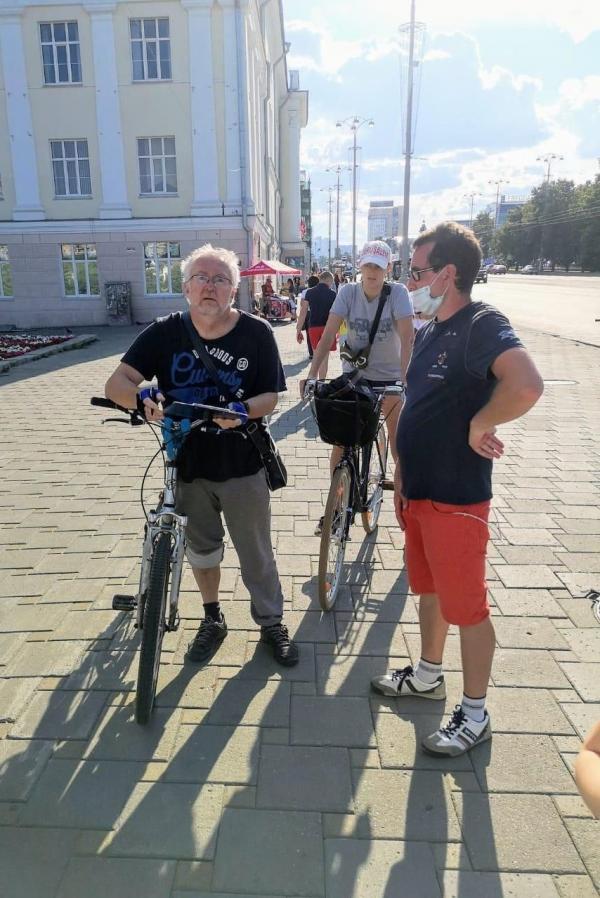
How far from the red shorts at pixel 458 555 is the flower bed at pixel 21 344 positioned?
44.1 ft

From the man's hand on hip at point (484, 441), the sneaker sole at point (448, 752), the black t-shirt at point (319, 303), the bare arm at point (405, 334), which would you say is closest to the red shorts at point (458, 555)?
the man's hand on hip at point (484, 441)

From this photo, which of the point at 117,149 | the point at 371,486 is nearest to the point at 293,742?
the point at 371,486

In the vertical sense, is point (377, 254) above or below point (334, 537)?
above

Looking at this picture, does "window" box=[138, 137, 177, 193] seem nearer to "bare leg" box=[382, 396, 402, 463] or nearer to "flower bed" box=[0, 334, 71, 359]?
"flower bed" box=[0, 334, 71, 359]

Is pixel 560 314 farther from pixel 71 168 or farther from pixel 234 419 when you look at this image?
pixel 234 419

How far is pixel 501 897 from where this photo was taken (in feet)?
6.40

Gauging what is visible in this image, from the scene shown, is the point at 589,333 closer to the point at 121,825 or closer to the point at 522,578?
the point at 522,578

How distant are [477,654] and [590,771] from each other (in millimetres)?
1188

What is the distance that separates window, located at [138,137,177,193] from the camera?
2330 cm

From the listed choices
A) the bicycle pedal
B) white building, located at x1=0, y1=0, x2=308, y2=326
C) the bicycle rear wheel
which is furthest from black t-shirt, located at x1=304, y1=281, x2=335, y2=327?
white building, located at x1=0, y1=0, x2=308, y2=326

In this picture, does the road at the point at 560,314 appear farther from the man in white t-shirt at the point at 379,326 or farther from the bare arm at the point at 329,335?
the bare arm at the point at 329,335

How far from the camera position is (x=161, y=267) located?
944 inches

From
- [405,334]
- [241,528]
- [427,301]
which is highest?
[427,301]

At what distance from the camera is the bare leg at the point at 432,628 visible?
9.00 ft
